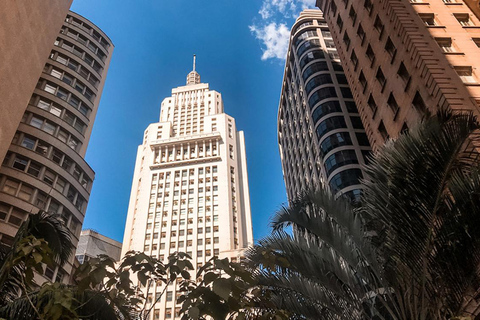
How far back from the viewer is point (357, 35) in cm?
3011

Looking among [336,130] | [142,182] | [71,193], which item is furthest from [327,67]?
[142,182]

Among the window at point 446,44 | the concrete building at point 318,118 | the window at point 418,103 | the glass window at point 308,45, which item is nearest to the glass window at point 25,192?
the window at point 418,103

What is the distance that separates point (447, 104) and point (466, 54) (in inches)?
212

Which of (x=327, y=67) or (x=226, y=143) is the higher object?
(x=226, y=143)

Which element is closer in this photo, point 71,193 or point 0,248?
point 0,248

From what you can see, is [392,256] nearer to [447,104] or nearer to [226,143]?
[447,104]

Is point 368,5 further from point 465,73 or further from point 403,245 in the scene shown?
point 403,245

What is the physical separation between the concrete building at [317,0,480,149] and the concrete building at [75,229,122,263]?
53848 mm

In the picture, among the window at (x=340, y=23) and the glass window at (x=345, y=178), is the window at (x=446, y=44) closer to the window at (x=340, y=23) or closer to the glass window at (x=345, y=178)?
the window at (x=340, y=23)

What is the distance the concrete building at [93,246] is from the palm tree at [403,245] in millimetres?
63720

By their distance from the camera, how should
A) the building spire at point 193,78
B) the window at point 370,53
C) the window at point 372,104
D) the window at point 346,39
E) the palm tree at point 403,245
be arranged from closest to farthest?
1. the palm tree at point 403,245
2. the window at point 372,104
3. the window at point 370,53
4. the window at point 346,39
5. the building spire at point 193,78

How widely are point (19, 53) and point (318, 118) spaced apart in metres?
36.2

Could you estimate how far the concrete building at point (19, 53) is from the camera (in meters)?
16.4

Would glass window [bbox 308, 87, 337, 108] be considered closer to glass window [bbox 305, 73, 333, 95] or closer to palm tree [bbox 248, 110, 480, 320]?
glass window [bbox 305, 73, 333, 95]
